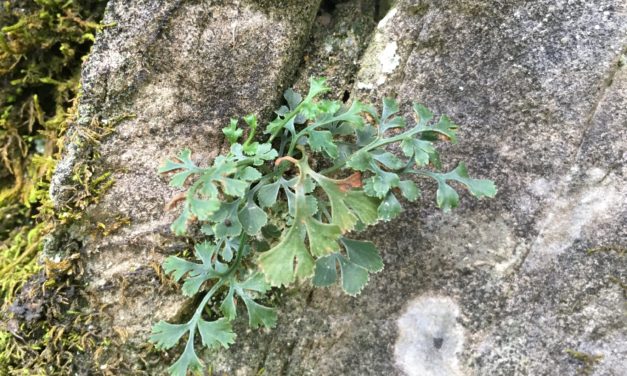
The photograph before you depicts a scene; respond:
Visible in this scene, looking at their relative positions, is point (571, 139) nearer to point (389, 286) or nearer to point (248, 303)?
point (389, 286)

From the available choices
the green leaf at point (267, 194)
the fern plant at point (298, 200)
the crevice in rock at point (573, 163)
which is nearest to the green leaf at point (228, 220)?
the fern plant at point (298, 200)

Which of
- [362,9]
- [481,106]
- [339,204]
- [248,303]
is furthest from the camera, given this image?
[362,9]

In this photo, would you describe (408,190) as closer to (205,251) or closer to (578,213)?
(578,213)

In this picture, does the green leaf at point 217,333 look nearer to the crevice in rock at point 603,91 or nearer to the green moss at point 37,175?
the green moss at point 37,175

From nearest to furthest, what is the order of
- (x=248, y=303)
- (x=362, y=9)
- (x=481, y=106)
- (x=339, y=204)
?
1. (x=339, y=204)
2. (x=248, y=303)
3. (x=481, y=106)
4. (x=362, y=9)

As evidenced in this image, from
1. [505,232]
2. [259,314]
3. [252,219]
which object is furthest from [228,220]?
[505,232]

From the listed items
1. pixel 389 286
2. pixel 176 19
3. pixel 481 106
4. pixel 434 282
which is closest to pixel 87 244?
pixel 176 19
